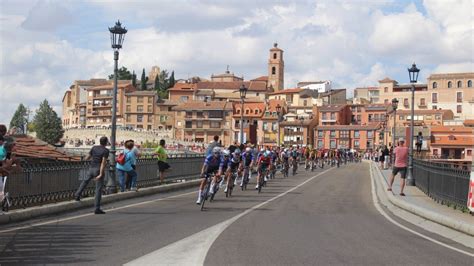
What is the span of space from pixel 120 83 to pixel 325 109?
6441 centimetres

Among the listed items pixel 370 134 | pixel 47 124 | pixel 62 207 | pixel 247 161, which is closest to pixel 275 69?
pixel 370 134

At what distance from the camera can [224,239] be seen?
467 inches

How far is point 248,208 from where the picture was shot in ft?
61.9

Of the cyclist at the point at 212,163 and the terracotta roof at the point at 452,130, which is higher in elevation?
the terracotta roof at the point at 452,130

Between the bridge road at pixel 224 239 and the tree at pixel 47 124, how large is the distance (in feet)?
452

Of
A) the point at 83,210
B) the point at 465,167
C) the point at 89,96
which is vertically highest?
the point at 89,96

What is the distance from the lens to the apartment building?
15125cm

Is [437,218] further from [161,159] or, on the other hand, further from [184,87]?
[184,87]

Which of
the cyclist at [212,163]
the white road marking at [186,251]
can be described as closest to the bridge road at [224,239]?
the white road marking at [186,251]

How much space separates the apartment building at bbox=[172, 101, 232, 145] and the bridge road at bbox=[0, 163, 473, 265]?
13232 cm

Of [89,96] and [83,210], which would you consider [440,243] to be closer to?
[83,210]

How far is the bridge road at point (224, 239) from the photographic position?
9.84m

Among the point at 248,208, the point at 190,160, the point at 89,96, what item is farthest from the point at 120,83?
the point at 248,208

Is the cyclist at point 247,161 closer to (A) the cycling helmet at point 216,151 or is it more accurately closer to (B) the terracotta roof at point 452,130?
(A) the cycling helmet at point 216,151
